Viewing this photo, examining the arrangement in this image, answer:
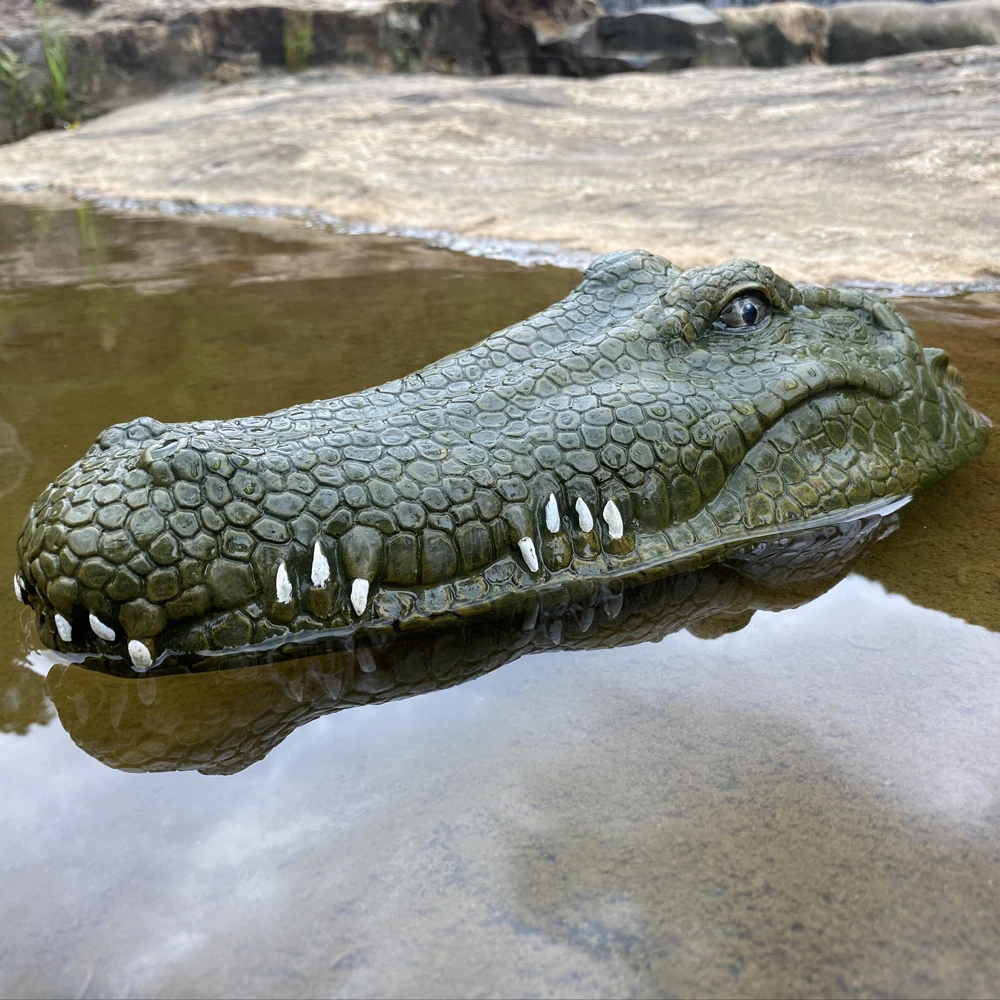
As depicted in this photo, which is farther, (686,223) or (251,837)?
(686,223)

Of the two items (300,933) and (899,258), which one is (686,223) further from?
(300,933)

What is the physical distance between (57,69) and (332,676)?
15.4 metres

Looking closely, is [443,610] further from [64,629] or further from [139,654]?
[64,629]

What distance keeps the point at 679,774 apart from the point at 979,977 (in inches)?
26.5

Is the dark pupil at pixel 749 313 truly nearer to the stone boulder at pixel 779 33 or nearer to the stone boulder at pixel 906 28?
the stone boulder at pixel 906 28

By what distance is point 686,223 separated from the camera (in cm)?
695

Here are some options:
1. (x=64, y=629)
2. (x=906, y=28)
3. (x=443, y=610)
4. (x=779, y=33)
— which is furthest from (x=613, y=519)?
(x=779, y=33)

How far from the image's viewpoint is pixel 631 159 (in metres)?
9.26

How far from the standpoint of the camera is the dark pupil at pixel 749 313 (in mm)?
3104

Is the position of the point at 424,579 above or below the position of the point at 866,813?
above

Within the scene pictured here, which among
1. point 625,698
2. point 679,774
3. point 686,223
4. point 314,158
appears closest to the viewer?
point 679,774

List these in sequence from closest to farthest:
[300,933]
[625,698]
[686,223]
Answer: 1. [300,933]
2. [625,698]
3. [686,223]

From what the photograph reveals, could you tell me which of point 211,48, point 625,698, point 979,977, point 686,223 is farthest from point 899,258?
point 211,48

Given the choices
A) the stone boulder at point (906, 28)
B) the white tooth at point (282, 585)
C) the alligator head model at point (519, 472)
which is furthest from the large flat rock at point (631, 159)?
the stone boulder at point (906, 28)
